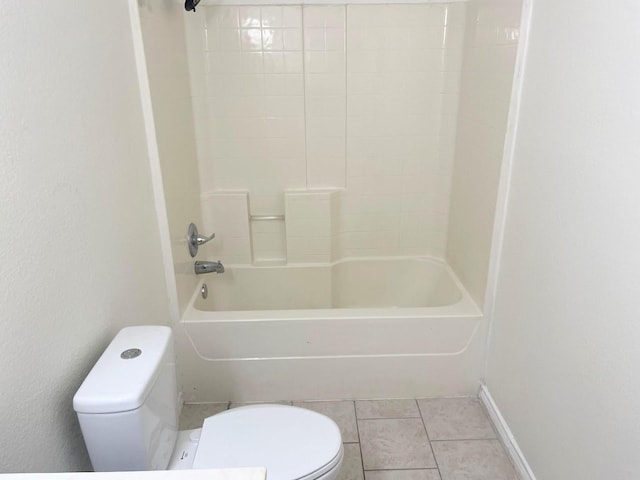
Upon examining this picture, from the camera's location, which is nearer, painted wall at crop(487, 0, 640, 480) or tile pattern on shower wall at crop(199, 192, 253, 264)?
painted wall at crop(487, 0, 640, 480)

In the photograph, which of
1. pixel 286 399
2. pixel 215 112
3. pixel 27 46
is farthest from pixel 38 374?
pixel 215 112

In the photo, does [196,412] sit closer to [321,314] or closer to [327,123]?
[321,314]

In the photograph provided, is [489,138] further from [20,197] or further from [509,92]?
[20,197]

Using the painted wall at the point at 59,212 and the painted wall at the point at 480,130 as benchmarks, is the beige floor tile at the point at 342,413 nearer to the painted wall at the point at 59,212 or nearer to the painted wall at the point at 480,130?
the painted wall at the point at 480,130

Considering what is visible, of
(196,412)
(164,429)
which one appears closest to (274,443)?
(164,429)

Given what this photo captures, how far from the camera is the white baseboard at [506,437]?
164 centimetres

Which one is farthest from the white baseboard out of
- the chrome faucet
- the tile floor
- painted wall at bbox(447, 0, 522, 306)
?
the chrome faucet

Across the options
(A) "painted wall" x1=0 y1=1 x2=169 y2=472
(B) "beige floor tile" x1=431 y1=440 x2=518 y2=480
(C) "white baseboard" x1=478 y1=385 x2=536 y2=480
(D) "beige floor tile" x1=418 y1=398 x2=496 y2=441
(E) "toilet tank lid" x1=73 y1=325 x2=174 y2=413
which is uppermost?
(A) "painted wall" x1=0 y1=1 x2=169 y2=472

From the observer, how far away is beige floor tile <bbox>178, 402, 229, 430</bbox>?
1.97 m

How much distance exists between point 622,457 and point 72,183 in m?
1.49

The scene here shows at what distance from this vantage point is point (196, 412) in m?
2.02

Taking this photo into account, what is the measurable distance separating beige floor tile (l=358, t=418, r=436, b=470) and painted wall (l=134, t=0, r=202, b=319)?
36.7 inches

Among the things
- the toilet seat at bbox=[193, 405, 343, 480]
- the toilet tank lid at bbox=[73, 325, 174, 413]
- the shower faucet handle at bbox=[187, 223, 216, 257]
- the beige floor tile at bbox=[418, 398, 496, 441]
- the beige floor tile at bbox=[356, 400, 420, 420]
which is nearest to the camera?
the toilet tank lid at bbox=[73, 325, 174, 413]

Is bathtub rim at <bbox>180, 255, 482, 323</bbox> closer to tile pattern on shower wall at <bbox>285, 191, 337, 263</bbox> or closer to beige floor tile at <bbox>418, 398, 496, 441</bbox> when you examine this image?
beige floor tile at <bbox>418, 398, 496, 441</bbox>
